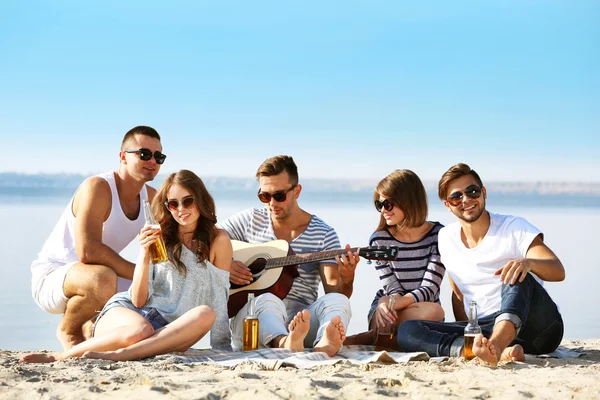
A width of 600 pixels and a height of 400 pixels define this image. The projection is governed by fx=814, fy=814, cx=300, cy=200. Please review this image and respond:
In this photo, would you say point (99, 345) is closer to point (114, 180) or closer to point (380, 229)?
point (114, 180)

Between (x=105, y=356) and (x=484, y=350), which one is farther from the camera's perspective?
(x=105, y=356)

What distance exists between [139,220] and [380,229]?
2088mm

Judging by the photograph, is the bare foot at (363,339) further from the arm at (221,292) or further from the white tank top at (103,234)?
the white tank top at (103,234)

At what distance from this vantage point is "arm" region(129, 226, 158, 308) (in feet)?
18.2

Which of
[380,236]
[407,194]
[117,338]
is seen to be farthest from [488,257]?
[117,338]

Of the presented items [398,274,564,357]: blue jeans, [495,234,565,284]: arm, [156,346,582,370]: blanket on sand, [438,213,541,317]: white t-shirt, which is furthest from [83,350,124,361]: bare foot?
[495,234,565,284]: arm

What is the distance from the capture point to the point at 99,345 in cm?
551

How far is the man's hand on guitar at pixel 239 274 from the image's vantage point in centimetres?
652


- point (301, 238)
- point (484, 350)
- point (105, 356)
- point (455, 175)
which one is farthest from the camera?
point (301, 238)

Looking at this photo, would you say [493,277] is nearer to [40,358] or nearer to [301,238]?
[301,238]

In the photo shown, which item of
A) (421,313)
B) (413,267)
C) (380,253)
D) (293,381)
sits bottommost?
(293,381)

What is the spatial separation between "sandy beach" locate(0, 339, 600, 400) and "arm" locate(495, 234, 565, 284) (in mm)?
610

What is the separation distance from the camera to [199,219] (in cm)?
609

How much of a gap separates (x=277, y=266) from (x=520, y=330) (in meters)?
1.97
